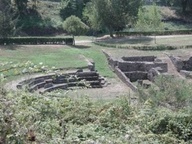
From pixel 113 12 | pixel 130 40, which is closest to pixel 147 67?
pixel 130 40

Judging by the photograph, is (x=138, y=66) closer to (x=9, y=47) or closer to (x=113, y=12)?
(x=9, y=47)

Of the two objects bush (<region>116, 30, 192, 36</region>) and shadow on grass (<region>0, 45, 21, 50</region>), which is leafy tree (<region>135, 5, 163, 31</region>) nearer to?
bush (<region>116, 30, 192, 36</region>)

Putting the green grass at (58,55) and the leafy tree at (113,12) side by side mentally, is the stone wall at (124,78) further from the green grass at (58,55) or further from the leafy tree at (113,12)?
the leafy tree at (113,12)

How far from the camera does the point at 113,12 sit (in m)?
48.4

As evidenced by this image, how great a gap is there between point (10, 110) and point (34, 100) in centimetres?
198

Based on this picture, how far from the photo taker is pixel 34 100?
9.66m

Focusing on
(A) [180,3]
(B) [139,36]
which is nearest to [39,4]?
(B) [139,36]

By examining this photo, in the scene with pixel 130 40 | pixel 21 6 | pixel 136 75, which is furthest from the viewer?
pixel 21 6

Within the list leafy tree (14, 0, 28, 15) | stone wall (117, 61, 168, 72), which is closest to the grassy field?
stone wall (117, 61, 168, 72)

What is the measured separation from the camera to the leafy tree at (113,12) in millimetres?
48531

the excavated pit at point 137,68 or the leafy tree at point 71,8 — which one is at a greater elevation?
the leafy tree at point 71,8

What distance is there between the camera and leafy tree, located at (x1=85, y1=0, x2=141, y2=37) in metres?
48.5

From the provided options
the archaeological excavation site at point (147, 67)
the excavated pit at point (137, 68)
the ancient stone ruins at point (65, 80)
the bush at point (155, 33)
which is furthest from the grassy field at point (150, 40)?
the ancient stone ruins at point (65, 80)

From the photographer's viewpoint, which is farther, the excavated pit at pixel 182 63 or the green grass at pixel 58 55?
the excavated pit at pixel 182 63
